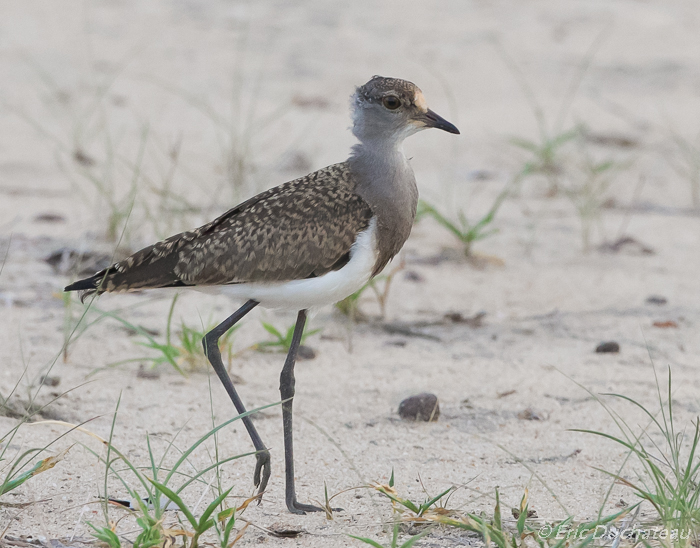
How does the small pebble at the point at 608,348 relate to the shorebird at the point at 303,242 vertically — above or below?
below

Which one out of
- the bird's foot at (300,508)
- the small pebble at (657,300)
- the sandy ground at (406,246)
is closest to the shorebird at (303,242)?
the bird's foot at (300,508)

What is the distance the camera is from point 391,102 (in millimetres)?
3521

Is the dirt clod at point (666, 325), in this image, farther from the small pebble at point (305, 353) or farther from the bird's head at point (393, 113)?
the bird's head at point (393, 113)

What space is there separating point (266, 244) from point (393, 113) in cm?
69

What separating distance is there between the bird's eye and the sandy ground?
122 centimetres

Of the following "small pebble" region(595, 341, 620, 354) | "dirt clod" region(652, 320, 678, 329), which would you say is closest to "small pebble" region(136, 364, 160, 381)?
"small pebble" region(595, 341, 620, 354)

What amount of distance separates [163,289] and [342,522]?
42.1 inches

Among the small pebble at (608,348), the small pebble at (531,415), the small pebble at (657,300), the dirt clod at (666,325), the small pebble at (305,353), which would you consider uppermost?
the small pebble at (657,300)

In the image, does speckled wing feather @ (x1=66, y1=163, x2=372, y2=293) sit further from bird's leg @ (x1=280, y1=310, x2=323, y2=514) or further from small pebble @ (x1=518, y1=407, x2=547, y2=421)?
small pebble @ (x1=518, y1=407, x2=547, y2=421)

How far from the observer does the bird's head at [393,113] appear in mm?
3518

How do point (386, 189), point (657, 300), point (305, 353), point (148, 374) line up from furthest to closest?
point (657, 300)
point (305, 353)
point (148, 374)
point (386, 189)

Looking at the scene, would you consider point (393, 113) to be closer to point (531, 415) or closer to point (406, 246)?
point (531, 415)

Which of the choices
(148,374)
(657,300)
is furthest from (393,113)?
(657,300)

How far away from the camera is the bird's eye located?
351cm
